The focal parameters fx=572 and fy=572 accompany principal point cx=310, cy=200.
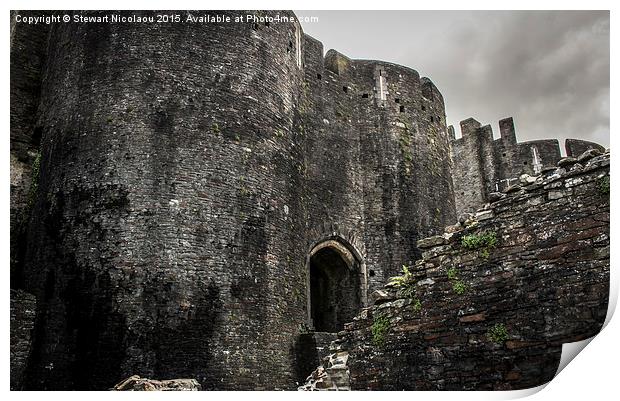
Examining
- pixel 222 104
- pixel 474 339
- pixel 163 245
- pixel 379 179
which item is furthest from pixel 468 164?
pixel 474 339

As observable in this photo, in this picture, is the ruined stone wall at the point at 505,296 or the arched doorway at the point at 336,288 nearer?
the ruined stone wall at the point at 505,296

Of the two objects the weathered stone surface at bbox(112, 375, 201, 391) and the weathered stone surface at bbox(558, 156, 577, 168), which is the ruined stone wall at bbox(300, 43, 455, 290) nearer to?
the weathered stone surface at bbox(112, 375, 201, 391)

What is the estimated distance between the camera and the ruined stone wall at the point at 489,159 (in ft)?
78.7

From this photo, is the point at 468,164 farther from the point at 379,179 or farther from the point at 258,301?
the point at 258,301

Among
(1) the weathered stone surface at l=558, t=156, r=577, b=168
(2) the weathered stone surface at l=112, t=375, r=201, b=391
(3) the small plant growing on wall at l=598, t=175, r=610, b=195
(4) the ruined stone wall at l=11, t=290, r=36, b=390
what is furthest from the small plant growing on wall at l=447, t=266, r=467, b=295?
(4) the ruined stone wall at l=11, t=290, r=36, b=390

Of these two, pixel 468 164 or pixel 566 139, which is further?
pixel 468 164

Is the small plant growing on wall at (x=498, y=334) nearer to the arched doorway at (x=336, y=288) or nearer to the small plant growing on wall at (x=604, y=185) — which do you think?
the small plant growing on wall at (x=604, y=185)

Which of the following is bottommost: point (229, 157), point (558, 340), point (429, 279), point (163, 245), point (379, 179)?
point (558, 340)

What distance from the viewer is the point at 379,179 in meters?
17.1

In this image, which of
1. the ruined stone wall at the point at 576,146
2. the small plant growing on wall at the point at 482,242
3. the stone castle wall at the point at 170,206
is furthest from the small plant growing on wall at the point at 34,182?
the ruined stone wall at the point at 576,146

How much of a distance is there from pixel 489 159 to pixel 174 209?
1738 cm

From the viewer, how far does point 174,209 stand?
36.8 feet

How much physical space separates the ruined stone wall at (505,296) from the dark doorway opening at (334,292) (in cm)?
746

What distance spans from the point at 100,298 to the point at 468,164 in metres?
19.0
